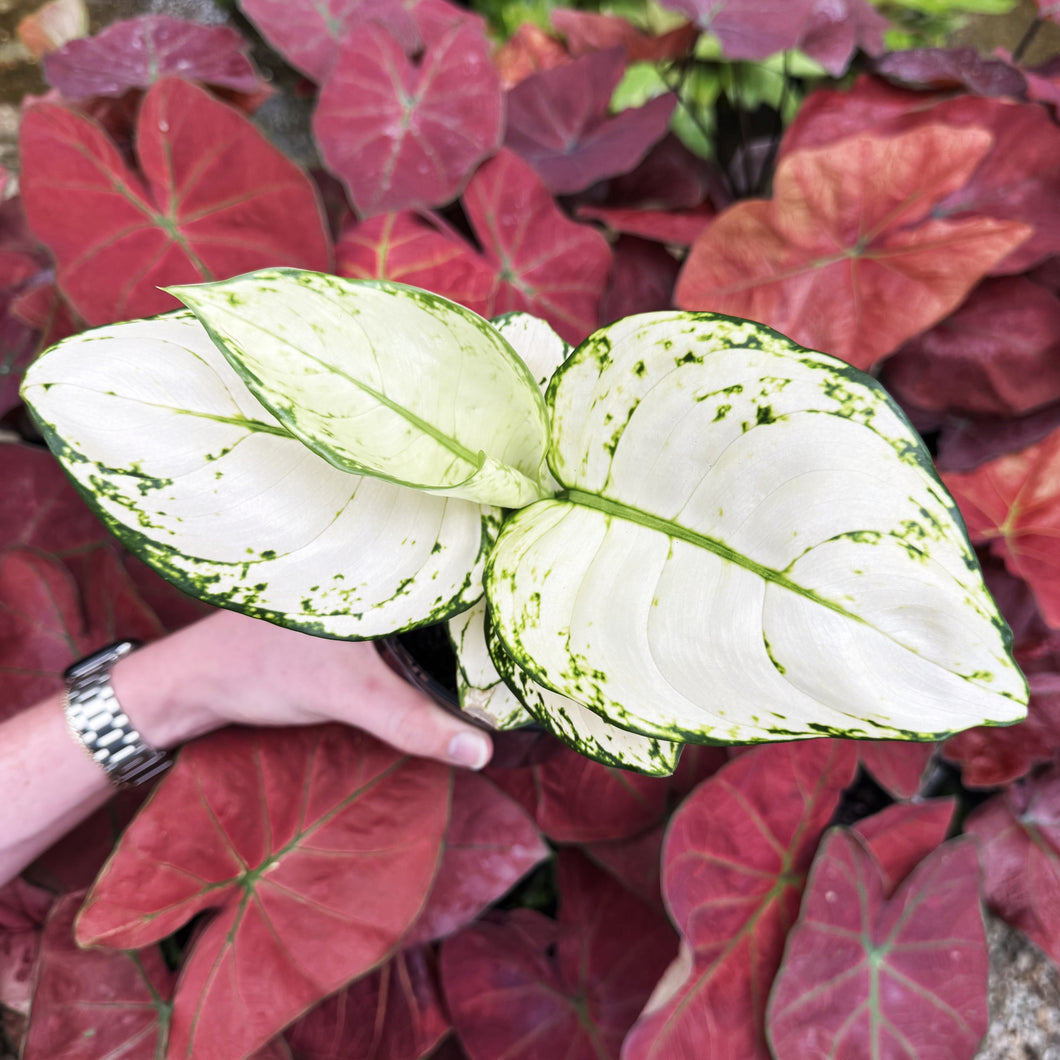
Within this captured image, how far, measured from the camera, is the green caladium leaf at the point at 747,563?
305mm

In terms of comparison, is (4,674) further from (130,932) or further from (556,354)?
(556,354)

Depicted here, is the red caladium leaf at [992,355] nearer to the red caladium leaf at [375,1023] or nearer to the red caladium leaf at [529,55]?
the red caladium leaf at [529,55]

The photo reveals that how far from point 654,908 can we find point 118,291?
0.81 metres

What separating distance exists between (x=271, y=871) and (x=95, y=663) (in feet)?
0.83

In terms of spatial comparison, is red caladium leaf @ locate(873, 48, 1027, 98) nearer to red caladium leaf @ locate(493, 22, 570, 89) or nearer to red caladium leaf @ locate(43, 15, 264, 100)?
red caladium leaf @ locate(493, 22, 570, 89)

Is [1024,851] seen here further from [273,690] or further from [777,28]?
[777,28]

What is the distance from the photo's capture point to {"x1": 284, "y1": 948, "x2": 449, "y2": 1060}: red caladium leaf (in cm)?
77

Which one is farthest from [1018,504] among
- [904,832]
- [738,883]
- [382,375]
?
[382,375]

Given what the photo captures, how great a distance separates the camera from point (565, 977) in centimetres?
81

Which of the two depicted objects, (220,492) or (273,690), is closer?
(220,492)

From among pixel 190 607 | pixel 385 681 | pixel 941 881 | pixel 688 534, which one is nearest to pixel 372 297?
pixel 688 534

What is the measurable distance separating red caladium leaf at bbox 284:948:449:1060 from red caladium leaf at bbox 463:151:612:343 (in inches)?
28.0

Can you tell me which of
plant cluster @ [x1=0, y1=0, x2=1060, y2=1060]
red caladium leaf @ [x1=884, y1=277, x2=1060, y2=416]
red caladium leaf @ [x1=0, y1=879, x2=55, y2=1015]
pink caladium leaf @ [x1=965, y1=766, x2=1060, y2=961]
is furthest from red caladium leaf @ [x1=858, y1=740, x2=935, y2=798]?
red caladium leaf @ [x1=0, y1=879, x2=55, y2=1015]

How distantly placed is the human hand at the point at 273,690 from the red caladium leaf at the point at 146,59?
0.70 metres
